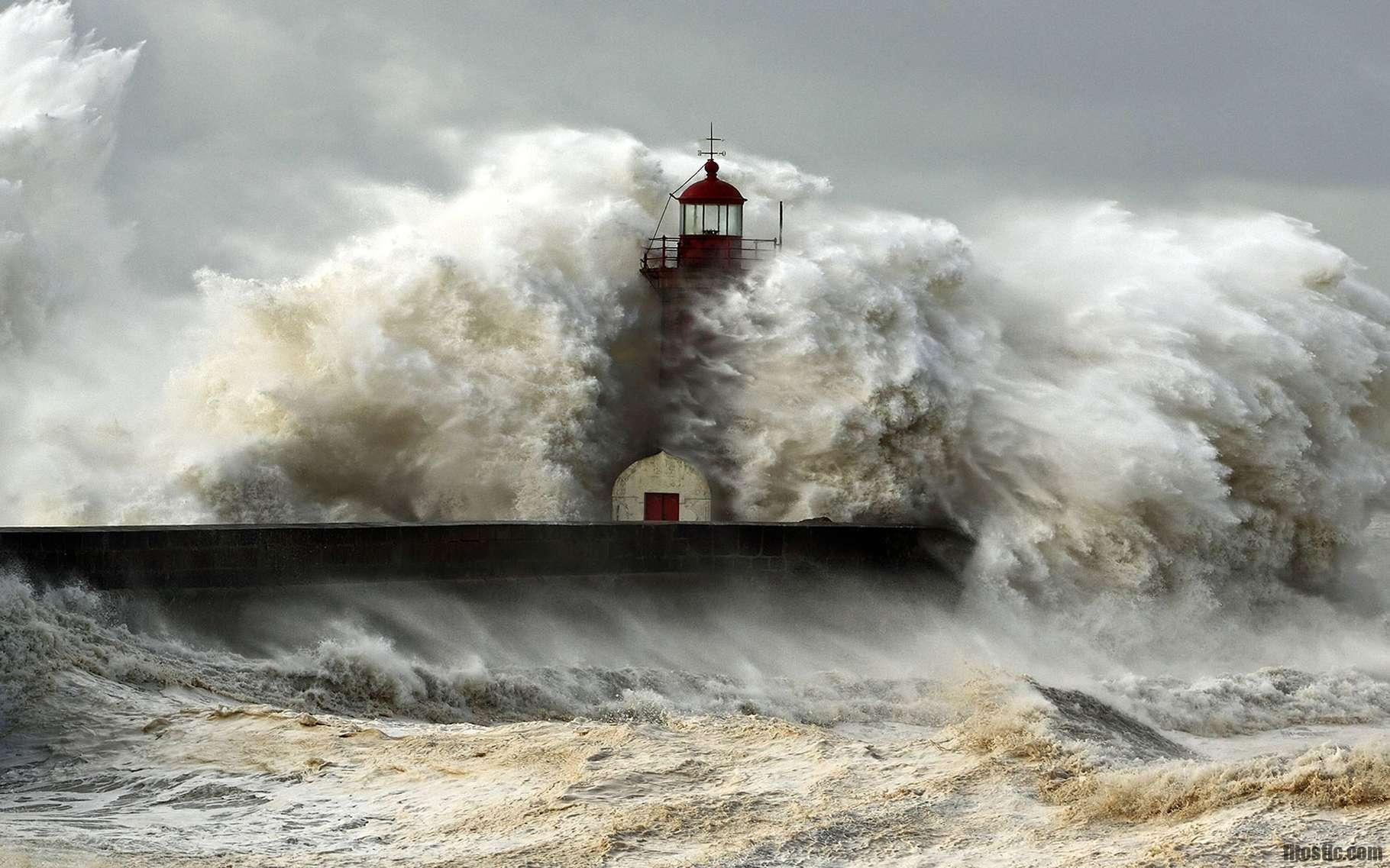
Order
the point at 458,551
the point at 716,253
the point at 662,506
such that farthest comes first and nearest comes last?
the point at 716,253 → the point at 662,506 → the point at 458,551

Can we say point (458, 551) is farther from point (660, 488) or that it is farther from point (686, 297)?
point (686, 297)

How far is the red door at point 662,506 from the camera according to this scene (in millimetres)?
15164

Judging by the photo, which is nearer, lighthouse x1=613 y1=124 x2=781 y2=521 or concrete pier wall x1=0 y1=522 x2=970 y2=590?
concrete pier wall x1=0 y1=522 x2=970 y2=590

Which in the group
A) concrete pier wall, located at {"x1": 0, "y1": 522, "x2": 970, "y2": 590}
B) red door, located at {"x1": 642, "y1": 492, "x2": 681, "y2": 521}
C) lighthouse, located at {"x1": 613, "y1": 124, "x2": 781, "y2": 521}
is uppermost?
lighthouse, located at {"x1": 613, "y1": 124, "x2": 781, "y2": 521}

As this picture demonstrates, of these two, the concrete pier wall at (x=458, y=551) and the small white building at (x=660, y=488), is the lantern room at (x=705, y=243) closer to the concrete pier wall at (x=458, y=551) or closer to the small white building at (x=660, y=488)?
the small white building at (x=660, y=488)

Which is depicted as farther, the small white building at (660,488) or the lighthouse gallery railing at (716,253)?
the lighthouse gallery railing at (716,253)

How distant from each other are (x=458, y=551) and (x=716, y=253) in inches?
234

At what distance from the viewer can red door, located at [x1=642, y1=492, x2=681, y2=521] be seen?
49.8 ft

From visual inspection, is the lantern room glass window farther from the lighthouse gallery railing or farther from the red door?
the red door

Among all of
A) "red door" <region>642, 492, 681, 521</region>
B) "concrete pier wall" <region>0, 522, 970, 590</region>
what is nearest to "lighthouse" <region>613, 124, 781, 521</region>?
"red door" <region>642, 492, 681, 521</region>

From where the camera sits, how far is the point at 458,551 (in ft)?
34.4

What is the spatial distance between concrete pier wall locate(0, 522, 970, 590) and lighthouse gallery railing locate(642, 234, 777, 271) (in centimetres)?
343

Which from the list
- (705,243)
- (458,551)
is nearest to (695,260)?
(705,243)

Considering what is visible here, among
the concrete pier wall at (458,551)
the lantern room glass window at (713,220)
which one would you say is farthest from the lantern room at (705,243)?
the concrete pier wall at (458,551)
